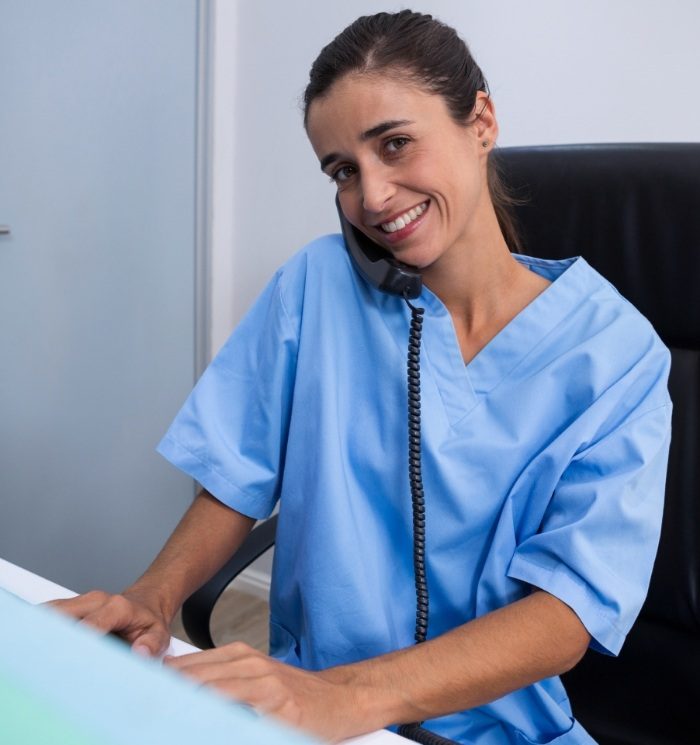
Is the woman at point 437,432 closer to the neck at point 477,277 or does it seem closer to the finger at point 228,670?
the neck at point 477,277

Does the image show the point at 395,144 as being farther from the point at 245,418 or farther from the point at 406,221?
the point at 245,418

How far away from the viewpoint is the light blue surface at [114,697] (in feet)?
0.79

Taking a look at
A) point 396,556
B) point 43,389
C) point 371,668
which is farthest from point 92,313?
point 371,668

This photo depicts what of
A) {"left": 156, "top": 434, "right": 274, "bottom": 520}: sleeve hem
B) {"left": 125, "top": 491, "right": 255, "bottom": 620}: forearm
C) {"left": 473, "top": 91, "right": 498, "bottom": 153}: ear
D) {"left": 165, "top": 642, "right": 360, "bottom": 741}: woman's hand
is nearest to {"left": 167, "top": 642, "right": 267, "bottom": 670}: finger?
{"left": 165, "top": 642, "right": 360, "bottom": 741}: woman's hand

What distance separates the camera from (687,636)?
943 mm

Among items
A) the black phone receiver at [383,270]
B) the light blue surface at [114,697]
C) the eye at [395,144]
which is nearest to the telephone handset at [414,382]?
the black phone receiver at [383,270]

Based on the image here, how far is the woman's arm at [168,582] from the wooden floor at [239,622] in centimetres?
96

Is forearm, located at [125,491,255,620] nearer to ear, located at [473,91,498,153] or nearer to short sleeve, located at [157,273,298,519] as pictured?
short sleeve, located at [157,273,298,519]

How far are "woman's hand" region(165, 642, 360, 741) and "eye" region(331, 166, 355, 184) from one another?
0.49 metres

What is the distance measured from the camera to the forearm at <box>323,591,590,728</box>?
2.06 ft

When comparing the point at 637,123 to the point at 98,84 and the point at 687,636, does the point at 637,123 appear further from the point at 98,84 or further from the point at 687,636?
the point at 98,84

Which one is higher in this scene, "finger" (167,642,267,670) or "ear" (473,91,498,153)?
"ear" (473,91,498,153)

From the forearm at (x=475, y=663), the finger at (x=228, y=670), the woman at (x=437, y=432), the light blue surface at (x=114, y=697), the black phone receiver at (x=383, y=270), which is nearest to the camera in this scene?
the light blue surface at (x=114, y=697)

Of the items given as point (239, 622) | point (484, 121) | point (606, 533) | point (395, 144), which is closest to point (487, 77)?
point (484, 121)
